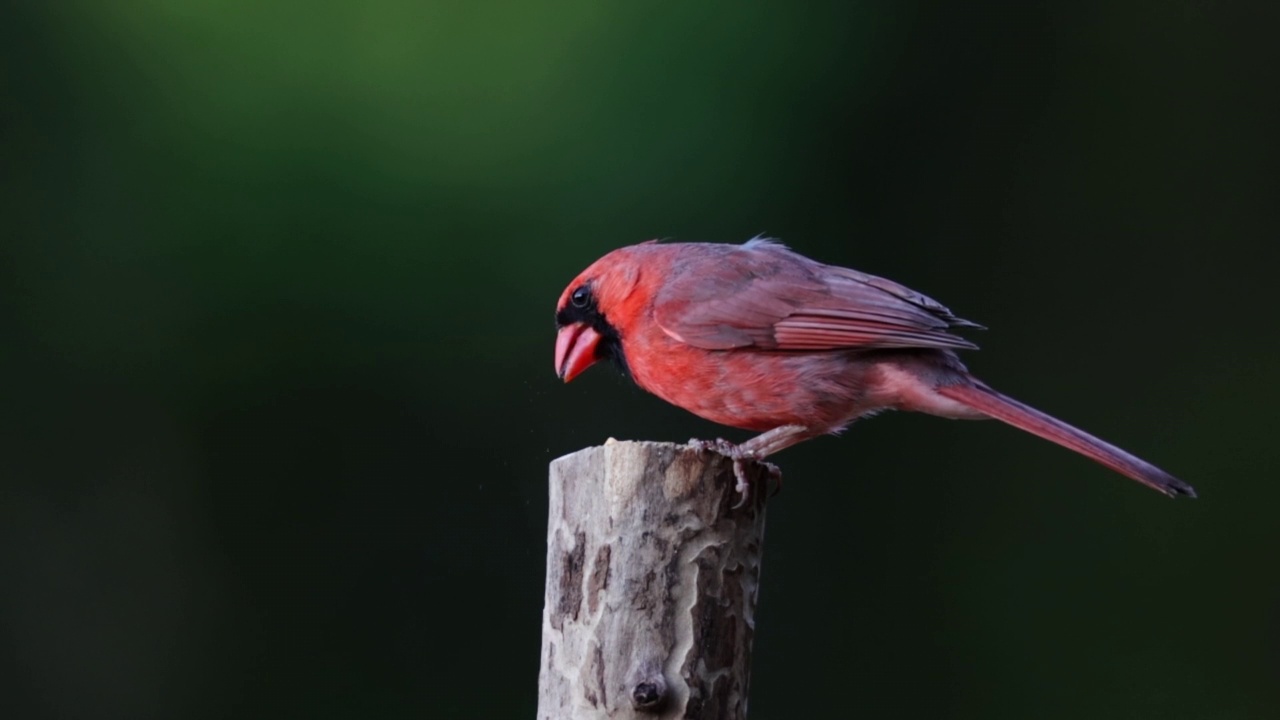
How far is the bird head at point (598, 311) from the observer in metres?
3.50

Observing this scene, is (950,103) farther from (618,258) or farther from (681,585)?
(681,585)

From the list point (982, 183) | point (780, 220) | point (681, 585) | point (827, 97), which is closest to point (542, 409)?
point (780, 220)

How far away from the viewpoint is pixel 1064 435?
286cm

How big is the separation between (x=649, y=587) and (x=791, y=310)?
1.13m

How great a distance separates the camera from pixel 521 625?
15.9ft

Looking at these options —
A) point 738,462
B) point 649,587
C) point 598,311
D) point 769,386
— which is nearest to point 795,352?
point 769,386

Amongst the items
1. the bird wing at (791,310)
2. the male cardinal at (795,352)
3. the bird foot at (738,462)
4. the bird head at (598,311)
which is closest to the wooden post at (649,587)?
the bird foot at (738,462)

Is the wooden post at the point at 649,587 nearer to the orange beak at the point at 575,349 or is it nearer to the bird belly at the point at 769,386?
the bird belly at the point at 769,386

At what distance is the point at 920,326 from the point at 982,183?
2.38 metres

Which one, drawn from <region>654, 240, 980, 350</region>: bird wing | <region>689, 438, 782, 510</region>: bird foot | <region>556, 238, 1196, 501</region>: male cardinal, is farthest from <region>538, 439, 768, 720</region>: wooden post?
<region>654, 240, 980, 350</region>: bird wing

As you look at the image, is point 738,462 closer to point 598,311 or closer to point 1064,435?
point 1064,435

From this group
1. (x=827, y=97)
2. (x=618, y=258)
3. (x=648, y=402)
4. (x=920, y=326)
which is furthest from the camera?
(x=827, y=97)

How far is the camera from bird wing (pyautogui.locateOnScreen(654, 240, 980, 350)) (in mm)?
3178

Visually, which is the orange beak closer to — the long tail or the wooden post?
the long tail
